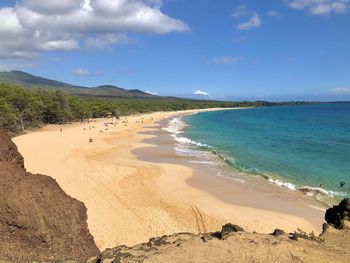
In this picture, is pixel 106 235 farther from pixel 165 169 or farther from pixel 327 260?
pixel 165 169

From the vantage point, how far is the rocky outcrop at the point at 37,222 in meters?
9.51

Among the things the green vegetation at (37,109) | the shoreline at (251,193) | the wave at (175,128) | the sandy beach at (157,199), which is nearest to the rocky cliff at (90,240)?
the sandy beach at (157,199)

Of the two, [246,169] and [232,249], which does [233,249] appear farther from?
[246,169]

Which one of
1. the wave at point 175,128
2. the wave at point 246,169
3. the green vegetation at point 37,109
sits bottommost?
the wave at point 175,128

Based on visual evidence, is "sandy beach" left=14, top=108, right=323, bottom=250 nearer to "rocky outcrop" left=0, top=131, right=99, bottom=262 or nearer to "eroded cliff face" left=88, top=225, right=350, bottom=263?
"rocky outcrop" left=0, top=131, right=99, bottom=262

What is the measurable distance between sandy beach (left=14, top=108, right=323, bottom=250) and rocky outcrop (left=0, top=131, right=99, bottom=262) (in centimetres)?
679

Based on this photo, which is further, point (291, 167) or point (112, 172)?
point (291, 167)

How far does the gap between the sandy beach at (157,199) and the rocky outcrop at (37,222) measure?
6794mm

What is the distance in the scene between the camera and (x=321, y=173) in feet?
119

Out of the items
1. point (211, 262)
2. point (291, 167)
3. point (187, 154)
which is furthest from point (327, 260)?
point (187, 154)

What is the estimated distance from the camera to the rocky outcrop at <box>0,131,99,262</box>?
31.2 feet

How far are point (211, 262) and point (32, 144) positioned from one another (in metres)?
46.9

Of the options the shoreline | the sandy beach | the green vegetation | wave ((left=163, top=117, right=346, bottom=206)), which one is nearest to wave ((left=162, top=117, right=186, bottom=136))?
wave ((left=163, top=117, right=346, bottom=206))

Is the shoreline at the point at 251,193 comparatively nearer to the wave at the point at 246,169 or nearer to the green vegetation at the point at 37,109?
the wave at the point at 246,169
